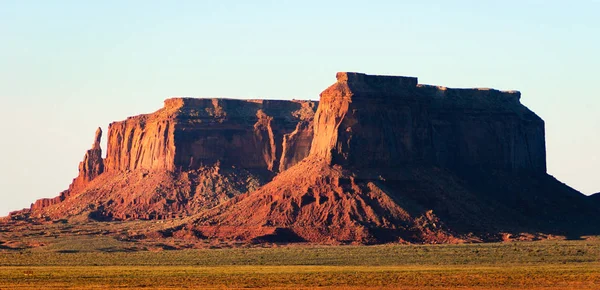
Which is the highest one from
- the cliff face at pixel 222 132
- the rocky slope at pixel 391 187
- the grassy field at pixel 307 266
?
the cliff face at pixel 222 132

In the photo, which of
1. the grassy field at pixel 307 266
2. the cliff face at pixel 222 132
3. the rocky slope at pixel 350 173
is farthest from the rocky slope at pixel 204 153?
the grassy field at pixel 307 266

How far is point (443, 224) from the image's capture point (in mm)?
144625

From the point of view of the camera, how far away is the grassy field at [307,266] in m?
102

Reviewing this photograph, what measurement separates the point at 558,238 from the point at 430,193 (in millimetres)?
11430

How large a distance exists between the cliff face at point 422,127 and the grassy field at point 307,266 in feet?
49.0

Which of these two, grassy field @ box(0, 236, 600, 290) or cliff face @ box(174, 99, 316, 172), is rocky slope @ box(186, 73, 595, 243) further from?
cliff face @ box(174, 99, 316, 172)

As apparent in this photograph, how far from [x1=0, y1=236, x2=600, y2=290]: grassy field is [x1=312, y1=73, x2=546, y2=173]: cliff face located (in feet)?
49.0

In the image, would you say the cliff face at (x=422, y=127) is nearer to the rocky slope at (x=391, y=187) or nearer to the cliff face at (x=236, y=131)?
the rocky slope at (x=391, y=187)

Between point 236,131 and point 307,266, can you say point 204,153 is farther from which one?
point 307,266

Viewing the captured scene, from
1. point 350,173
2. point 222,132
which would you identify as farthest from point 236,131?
point 350,173

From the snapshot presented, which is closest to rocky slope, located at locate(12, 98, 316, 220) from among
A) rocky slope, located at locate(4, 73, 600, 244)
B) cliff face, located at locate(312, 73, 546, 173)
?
rocky slope, located at locate(4, 73, 600, 244)

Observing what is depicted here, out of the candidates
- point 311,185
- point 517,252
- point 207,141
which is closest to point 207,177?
point 207,141

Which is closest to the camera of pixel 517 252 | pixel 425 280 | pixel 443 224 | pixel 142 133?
pixel 425 280

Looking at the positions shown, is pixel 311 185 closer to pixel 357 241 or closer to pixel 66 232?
pixel 357 241
